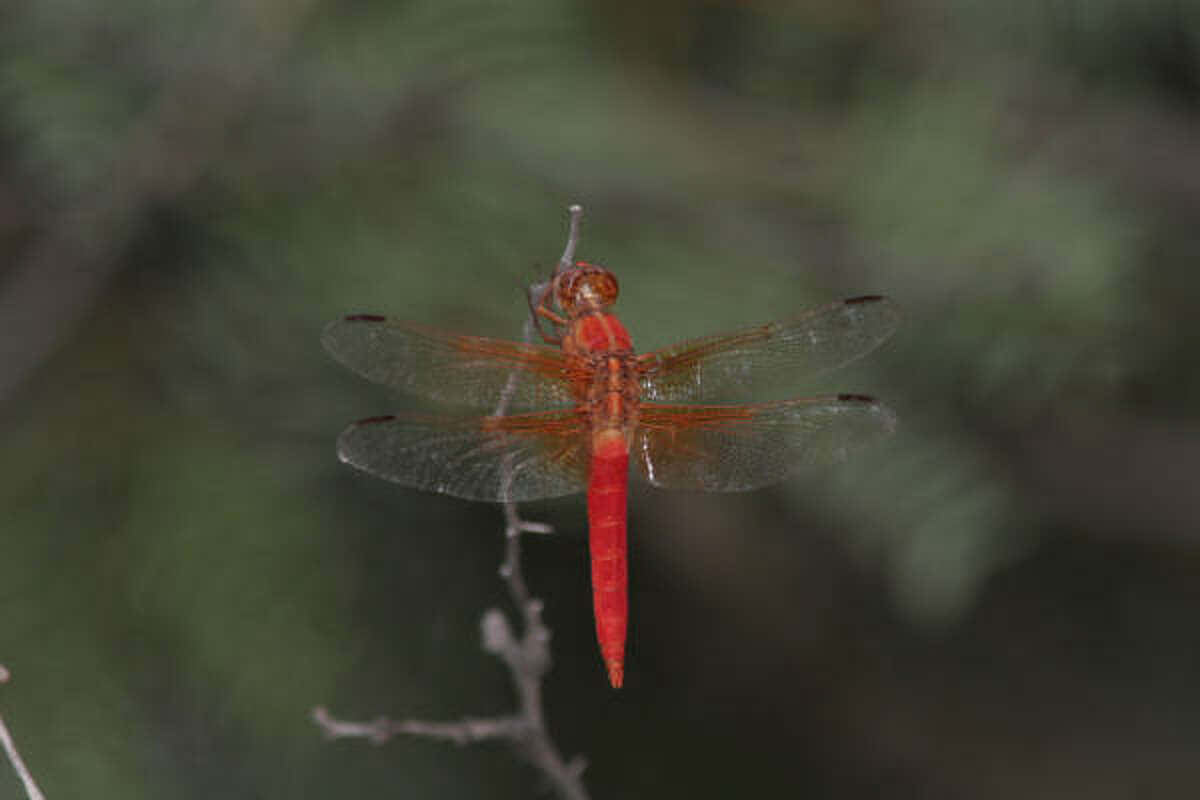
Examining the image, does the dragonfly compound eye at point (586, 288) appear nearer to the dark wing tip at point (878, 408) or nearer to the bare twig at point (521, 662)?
the bare twig at point (521, 662)

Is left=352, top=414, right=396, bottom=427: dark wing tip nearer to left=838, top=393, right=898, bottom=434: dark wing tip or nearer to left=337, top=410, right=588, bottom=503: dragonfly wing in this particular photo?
left=337, top=410, right=588, bottom=503: dragonfly wing

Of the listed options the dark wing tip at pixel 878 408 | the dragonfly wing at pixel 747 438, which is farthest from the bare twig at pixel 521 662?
the dark wing tip at pixel 878 408

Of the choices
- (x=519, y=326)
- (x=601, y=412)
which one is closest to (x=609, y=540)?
(x=601, y=412)

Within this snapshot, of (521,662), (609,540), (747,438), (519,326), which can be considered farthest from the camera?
(519,326)

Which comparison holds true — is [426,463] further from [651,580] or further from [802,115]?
[802,115]

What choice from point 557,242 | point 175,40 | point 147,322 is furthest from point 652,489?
point 175,40

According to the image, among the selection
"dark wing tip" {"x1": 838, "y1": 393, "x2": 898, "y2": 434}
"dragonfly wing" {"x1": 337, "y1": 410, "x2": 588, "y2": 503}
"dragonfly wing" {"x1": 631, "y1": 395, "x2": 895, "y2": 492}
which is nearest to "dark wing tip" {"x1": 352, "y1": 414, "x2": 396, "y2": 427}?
"dragonfly wing" {"x1": 337, "y1": 410, "x2": 588, "y2": 503}

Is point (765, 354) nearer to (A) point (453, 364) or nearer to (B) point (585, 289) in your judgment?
(B) point (585, 289)

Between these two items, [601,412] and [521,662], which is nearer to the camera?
[521,662]
